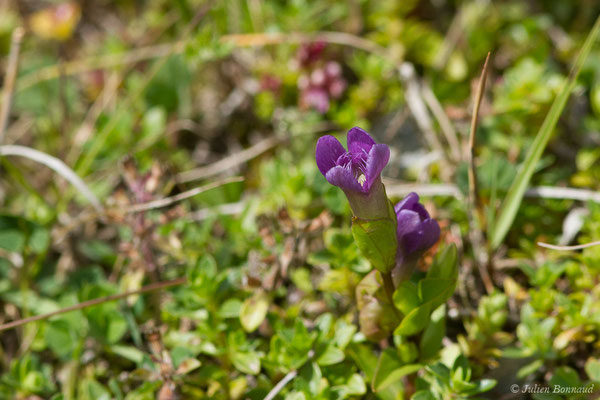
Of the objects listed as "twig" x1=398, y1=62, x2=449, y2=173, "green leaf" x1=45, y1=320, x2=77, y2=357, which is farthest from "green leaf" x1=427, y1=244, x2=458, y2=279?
"green leaf" x1=45, y1=320, x2=77, y2=357

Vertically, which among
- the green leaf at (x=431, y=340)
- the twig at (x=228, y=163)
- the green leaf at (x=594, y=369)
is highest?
the twig at (x=228, y=163)

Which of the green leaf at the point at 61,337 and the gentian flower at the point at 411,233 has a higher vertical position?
the gentian flower at the point at 411,233

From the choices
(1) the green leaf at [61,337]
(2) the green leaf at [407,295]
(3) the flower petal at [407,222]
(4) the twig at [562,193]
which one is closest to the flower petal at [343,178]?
(3) the flower petal at [407,222]

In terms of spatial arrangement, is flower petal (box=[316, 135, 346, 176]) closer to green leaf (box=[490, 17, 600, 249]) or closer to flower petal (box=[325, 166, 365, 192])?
flower petal (box=[325, 166, 365, 192])

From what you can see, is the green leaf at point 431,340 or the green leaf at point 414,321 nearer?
the green leaf at point 414,321

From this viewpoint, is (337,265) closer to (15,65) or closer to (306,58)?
(306,58)

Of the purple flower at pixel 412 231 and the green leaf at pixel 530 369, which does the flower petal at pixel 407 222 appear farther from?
the green leaf at pixel 530 369

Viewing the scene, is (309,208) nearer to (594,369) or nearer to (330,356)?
(330,356)

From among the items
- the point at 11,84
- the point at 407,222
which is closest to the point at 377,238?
the point at 407,222
